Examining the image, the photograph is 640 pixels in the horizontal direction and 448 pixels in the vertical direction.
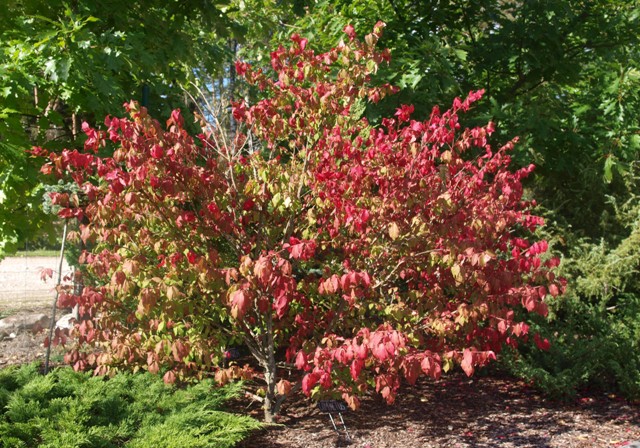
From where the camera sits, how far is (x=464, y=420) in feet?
14.4

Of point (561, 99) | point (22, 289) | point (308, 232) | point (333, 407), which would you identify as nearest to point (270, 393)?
point (333, 407)

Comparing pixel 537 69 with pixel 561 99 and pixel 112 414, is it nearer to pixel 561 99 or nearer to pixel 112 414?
pixel 561 99

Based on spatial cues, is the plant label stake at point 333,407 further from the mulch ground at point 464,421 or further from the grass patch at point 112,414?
the grass patch at point 112,414

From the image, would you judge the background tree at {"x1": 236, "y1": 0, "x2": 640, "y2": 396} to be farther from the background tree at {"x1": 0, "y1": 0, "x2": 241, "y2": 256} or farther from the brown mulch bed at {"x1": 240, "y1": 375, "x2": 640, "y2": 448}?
the background tree at {"x1": 0, "y1": 0, "x2": 241, "y2": 256}

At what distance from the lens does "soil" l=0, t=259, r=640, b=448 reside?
390cm

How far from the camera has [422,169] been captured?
3645mm

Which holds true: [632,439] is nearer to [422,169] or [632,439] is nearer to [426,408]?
[426,408]

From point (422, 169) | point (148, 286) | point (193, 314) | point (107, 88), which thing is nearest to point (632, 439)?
point (422, 169)

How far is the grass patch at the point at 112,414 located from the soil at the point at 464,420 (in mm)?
426

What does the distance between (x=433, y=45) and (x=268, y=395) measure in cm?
365

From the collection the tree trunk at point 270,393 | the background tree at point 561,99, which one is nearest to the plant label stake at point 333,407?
the tree trunk at point 270,393

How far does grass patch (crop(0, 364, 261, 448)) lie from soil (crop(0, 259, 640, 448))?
43 centimetres

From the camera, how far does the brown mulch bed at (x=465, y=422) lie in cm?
390

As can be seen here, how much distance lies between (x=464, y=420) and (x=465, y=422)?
5 centimetres
